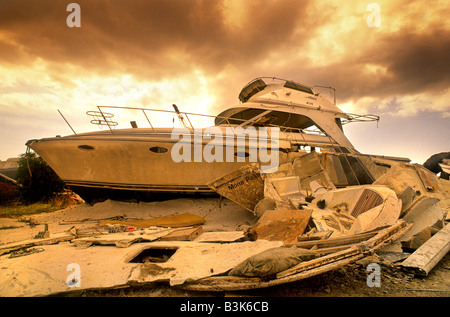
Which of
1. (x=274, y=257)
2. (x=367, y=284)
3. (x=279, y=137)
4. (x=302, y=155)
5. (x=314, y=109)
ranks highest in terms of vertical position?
(x=314, y=109)

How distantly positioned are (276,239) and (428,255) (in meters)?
1.78

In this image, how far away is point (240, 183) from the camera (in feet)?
17.5

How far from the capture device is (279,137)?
25.0 feet

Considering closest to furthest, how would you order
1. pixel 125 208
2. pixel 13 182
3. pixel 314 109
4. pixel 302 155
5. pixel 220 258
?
pixel 220 258
pixel 125 208
pixel 302 155
pixel 314 109
pixel 13 182

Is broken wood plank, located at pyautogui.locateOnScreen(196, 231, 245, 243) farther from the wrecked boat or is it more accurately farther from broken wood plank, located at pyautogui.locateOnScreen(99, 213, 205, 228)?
broken wood plank, located at pyautogui.locateOnScreen(99, 213, 205, 228)

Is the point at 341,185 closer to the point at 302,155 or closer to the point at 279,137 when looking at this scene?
the point at 302,155

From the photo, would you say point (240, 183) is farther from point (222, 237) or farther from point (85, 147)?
point (85, 147)

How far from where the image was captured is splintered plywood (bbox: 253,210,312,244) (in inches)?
135

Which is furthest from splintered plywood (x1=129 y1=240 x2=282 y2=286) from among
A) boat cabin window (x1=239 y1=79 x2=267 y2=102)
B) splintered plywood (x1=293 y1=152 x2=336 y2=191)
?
boat cabin window (x1=239 y1=79 x2=267 y2=102)

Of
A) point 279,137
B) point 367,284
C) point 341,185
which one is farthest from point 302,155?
point 367,284

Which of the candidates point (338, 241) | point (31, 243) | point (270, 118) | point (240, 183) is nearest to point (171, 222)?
point (240, 183)

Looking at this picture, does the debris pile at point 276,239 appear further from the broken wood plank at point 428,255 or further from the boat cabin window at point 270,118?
the boat cabin window at point 270,118

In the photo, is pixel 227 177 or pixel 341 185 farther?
pixel 341 185
